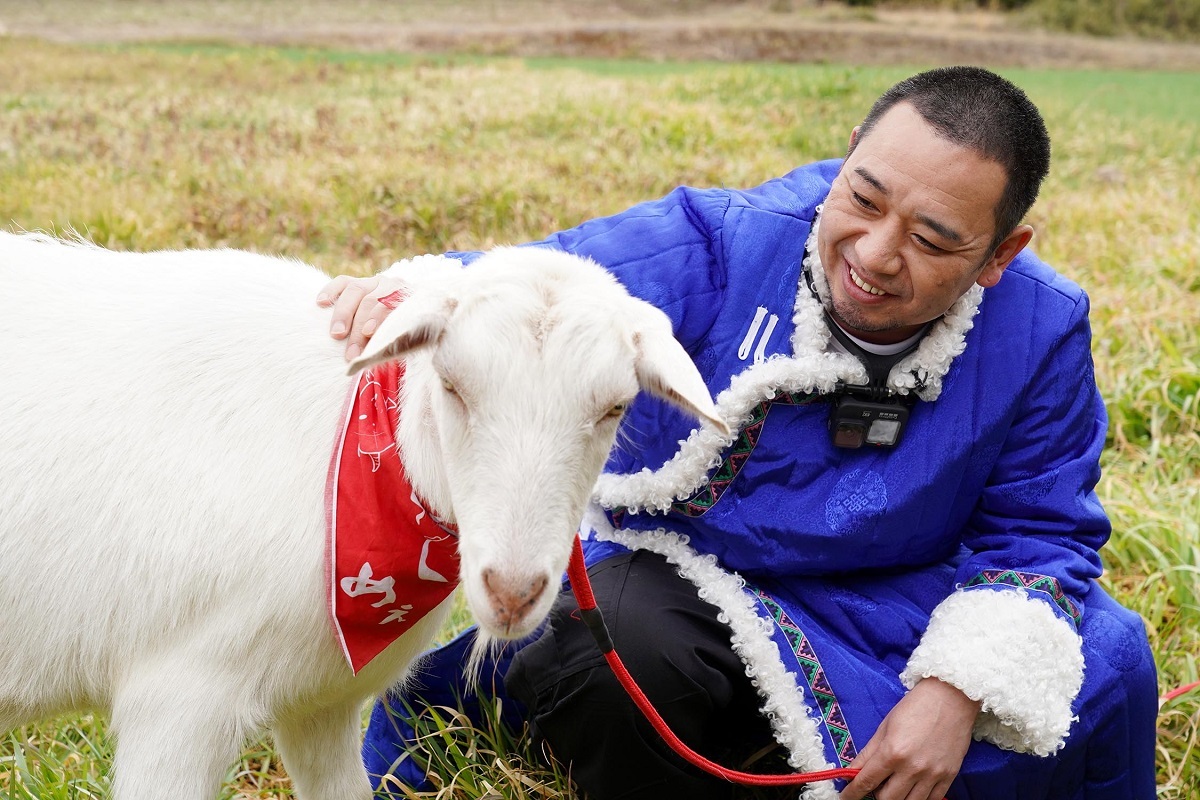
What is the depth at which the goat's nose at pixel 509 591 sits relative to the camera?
1518 millimetres

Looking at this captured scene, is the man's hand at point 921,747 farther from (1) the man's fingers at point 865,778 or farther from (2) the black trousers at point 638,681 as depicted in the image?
(2) the black trousers at point 638,681

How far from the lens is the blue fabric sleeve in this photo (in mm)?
2225

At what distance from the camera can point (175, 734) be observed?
5.93ft

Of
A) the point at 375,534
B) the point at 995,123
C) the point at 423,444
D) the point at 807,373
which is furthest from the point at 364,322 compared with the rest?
the point at 995,123

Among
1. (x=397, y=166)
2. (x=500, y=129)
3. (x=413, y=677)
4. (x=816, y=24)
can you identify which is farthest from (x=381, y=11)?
(x=413, y=677)

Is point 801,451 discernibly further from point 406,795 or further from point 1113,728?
point 406,795

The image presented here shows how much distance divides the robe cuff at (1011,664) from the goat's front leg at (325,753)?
4.11 ft

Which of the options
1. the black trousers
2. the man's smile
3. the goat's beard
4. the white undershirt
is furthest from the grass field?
the man's smile

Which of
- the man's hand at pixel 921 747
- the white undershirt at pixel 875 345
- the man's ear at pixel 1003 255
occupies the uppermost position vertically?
the man's ear at pixel 1003 255

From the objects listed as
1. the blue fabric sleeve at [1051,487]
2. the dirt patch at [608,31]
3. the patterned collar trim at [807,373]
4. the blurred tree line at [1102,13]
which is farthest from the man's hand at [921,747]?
the blurred tree line at [1102,13]

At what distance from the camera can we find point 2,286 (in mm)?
2070

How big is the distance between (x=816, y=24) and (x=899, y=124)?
31.1m

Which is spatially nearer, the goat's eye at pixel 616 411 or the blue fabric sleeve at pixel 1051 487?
the goat's eye at pixel 616 411

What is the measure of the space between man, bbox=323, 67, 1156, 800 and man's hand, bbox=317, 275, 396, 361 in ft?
0.09
